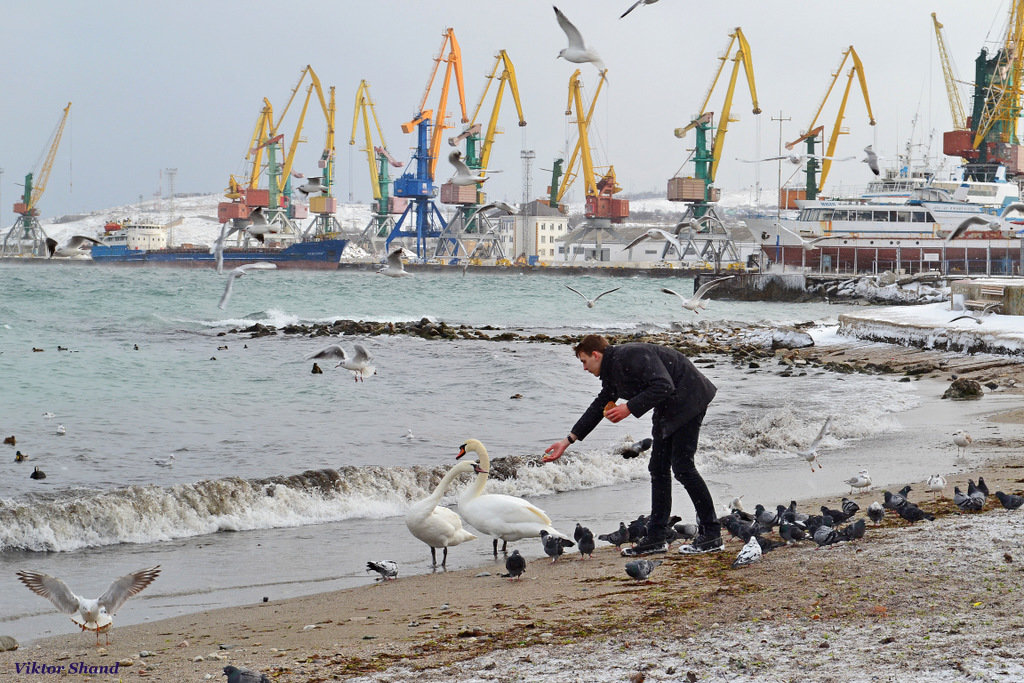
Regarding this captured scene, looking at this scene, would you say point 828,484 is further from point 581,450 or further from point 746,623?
point 746,623

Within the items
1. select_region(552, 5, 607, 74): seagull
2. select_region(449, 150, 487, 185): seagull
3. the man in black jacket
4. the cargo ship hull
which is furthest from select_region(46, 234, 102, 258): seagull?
the cargo ship hull

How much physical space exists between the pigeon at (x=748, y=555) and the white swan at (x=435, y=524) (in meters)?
1.84

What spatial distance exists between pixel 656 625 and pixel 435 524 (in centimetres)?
238

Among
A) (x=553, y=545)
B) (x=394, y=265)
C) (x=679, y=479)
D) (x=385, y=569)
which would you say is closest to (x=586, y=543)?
(x=553, y=545)

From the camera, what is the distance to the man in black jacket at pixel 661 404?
5.34 m

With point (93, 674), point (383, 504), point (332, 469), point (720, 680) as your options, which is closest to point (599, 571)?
point (720, 680)

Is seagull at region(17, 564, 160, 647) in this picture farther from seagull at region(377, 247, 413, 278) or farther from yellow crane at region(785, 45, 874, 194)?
yellow crane at region(785, 45, 874, 194)

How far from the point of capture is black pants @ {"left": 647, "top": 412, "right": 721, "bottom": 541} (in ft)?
18.5

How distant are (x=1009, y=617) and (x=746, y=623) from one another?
3.08 ft

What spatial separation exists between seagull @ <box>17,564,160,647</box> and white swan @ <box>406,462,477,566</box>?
186cm

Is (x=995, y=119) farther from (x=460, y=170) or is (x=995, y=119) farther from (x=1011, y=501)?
(x=1011, y=501)

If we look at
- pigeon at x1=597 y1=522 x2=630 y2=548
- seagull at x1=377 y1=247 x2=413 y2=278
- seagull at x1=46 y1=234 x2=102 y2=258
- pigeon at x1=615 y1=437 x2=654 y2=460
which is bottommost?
pigeon at x1=597 y1=522 x2=630 y2=548

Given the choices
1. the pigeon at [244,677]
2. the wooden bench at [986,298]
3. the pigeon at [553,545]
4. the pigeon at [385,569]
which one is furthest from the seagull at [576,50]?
the wooden bench at [986,298]

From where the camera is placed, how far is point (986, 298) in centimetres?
2450
